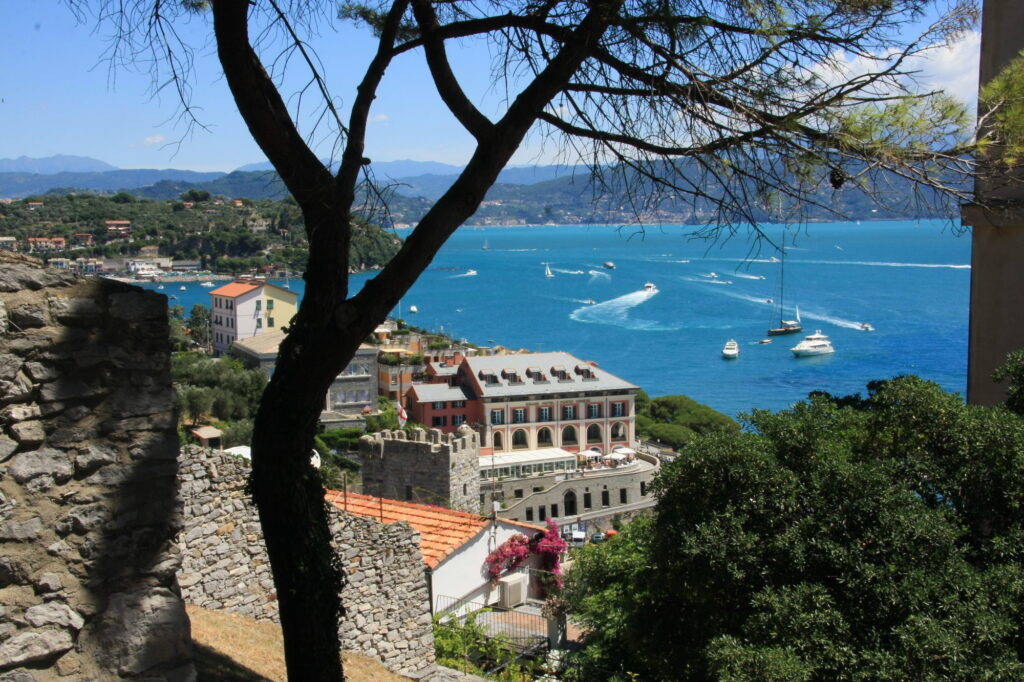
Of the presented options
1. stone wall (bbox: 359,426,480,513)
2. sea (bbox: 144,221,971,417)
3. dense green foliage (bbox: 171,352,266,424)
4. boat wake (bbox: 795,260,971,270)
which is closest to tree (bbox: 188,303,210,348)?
sea (bbox: 144,221,971,417)

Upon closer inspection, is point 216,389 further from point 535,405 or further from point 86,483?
point 86,483

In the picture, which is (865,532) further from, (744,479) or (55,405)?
(55,405)

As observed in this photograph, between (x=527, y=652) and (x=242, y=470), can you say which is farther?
(x=527, y=652)

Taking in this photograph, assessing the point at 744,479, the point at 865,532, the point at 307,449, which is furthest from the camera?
the point at 744,479

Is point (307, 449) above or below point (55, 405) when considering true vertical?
below

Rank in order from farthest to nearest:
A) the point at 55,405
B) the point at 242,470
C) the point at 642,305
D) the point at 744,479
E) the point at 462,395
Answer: the point at 642,305, the point at 462,395, the point at 242,470, the point at 744,479, the point at 55,405

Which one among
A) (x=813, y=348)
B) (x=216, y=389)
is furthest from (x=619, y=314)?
(x=216, y=389)

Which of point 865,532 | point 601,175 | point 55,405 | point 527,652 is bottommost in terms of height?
point 527,652

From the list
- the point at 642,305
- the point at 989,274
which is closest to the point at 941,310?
the point at 642,305

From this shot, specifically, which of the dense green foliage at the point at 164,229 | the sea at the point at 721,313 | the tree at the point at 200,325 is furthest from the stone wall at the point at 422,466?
the tree at the point at 200,325
